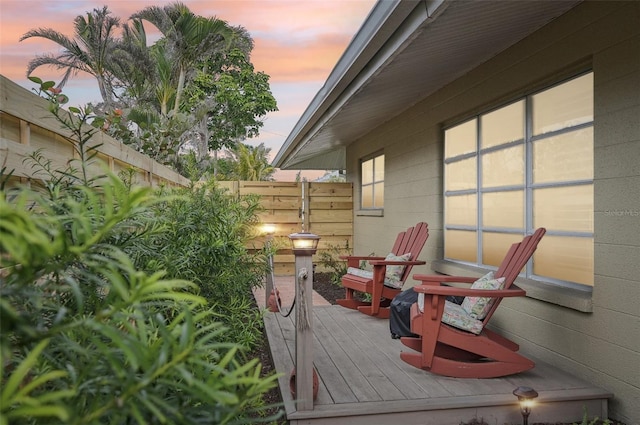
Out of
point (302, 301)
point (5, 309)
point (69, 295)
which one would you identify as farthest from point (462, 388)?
point (5, 309)

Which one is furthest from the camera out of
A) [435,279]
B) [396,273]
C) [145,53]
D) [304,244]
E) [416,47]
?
[145,53]

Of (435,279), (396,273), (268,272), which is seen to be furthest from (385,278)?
(435,279)

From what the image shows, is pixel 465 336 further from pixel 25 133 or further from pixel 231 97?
pixel 231 97

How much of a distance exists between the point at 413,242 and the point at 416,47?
237cm

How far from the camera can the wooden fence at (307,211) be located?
884 centimetres

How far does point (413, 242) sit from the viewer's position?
17.5 ft

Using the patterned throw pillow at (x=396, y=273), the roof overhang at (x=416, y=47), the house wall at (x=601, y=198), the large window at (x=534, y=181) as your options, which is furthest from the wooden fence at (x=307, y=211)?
the house wall at (x=601, y=198)

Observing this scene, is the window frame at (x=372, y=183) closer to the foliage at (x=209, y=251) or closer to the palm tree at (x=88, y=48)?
the foliage at (x=209, y=251)

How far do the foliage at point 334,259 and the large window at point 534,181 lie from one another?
10.9 feet

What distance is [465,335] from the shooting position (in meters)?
3.15

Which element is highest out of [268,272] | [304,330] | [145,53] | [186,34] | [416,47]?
[186,34]

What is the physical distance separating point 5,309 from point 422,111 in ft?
17.6

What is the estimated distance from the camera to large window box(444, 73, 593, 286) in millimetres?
3295

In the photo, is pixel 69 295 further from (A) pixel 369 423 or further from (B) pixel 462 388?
(B) pixel 462 388
